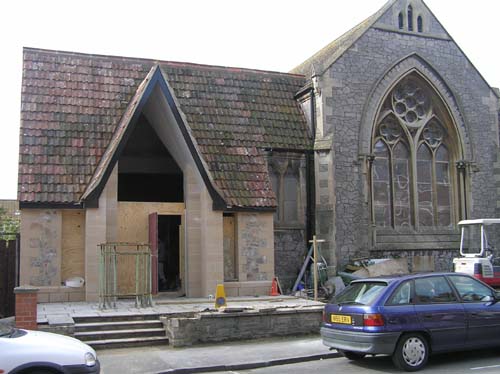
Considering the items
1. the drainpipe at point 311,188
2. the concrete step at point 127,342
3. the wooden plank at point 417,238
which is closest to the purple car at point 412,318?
the concrete step at point 127,342

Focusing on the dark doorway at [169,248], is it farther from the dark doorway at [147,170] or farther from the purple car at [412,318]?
the purple car at [412,318]

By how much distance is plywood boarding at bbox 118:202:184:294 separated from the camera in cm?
1675

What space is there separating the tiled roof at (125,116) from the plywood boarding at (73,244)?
1.98 ft

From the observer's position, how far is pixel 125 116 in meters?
17.2

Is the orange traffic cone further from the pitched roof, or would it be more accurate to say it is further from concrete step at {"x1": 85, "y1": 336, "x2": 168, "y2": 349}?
the pitched roof

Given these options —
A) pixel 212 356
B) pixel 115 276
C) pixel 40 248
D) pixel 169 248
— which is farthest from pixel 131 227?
pixel 212 356

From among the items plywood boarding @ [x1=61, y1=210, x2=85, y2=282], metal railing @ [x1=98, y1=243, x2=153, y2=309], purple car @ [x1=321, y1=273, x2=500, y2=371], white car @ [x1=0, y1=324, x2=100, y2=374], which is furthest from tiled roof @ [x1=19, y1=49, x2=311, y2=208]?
white car @ [x1=0, y1=324, x2=100, y2=374]

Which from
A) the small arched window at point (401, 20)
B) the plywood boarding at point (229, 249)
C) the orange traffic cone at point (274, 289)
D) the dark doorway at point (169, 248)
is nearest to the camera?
the orange traffic cone at point (274, 289)

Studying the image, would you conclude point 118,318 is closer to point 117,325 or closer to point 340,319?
point 117,325

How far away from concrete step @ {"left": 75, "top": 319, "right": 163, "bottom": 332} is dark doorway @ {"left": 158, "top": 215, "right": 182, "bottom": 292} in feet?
19.1

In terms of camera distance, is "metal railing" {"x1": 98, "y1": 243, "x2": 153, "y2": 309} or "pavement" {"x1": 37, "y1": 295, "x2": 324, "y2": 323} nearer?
"pavement" {"x1": 37, "y1": 295, "x2": 324, "y2": 323}

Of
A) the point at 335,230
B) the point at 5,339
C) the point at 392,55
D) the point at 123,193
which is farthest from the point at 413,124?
the point at 5,339

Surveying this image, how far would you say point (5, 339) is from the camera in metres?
7.59

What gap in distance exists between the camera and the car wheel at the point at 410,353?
31.4 feet
